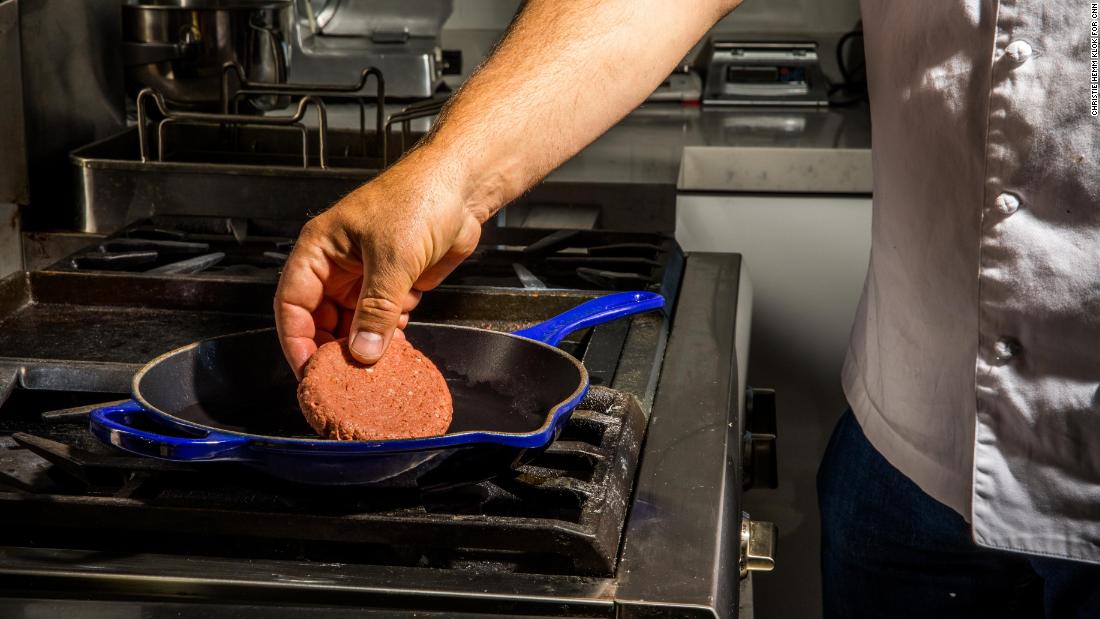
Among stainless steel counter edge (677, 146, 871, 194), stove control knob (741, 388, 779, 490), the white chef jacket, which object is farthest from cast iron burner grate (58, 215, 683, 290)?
stainless steel counter edge (677, 146, 871, 194)

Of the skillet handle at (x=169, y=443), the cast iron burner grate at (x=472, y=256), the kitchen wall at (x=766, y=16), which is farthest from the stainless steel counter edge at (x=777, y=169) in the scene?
the skillet handle at (x=169, y=443)

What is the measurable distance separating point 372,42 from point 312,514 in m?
1.70

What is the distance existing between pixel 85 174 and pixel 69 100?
199mm

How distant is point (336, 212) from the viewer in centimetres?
68

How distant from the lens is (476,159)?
714 millimetres

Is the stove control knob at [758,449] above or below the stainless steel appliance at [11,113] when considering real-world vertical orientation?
below

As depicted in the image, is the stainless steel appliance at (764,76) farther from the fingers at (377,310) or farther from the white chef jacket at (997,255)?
the fingers at (377,310)

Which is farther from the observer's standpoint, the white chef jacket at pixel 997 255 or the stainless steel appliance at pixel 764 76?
the stainless steel appliance at pixel 764 76

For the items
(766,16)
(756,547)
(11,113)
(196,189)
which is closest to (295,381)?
(756,547)

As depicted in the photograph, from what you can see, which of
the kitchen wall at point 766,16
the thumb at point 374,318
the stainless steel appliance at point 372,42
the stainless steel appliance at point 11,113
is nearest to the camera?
the thumb at point 374,318

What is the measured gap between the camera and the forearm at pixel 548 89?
72 centimetres

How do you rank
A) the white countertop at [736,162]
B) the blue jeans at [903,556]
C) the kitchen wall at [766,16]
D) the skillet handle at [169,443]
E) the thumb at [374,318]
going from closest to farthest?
the skillet handle at [169,443], the thumb at [374,318], the blue jeans at [903,556], the white countertop at [736,162], the kitchen wall at [766,16]

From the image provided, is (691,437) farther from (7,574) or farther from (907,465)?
(7,574)

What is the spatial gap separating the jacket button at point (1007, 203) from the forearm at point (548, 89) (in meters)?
0.24
